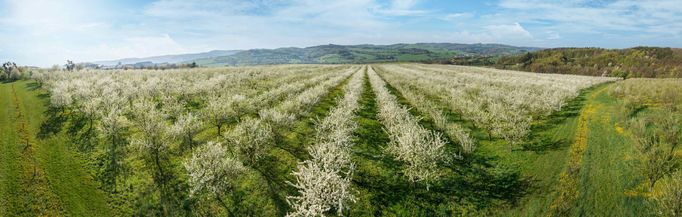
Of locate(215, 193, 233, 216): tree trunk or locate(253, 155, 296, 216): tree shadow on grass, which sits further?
locate(253, 155, 296, 216): tree shadow on grass

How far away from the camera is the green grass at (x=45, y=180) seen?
33562 millimetres

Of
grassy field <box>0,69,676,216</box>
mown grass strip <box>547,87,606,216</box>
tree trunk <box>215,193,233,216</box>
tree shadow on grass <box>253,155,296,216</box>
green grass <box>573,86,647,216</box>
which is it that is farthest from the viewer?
tree shadow on grass <box>253,155,296,216</box>

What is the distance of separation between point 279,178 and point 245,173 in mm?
3864

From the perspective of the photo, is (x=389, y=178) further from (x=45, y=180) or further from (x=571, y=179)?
(x=45, y=180)

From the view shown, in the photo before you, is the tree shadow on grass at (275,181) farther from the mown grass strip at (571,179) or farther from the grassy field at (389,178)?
the mown grass strip at (571,179)

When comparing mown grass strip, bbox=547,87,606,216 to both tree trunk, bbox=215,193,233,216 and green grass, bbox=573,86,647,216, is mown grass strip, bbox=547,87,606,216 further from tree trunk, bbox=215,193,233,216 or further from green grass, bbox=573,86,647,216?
tree trunk, bbox=215,193,233,216

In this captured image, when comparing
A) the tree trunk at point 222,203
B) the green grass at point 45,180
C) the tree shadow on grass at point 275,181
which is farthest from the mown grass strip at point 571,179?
the green grass at point 45,180

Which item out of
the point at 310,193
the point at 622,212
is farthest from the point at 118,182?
the point at 622,212

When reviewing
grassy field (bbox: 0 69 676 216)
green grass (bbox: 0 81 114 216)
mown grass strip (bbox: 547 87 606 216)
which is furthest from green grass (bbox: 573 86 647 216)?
green grass (bbox: 0 81 114 216)

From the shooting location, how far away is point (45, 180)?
3825 cm

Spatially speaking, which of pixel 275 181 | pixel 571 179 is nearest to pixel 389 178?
pixel 275 181

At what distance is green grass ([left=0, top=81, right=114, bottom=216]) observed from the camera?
110ft

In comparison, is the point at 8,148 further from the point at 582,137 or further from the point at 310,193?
the point at 582,137

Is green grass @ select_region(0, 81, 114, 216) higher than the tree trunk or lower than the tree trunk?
higher
